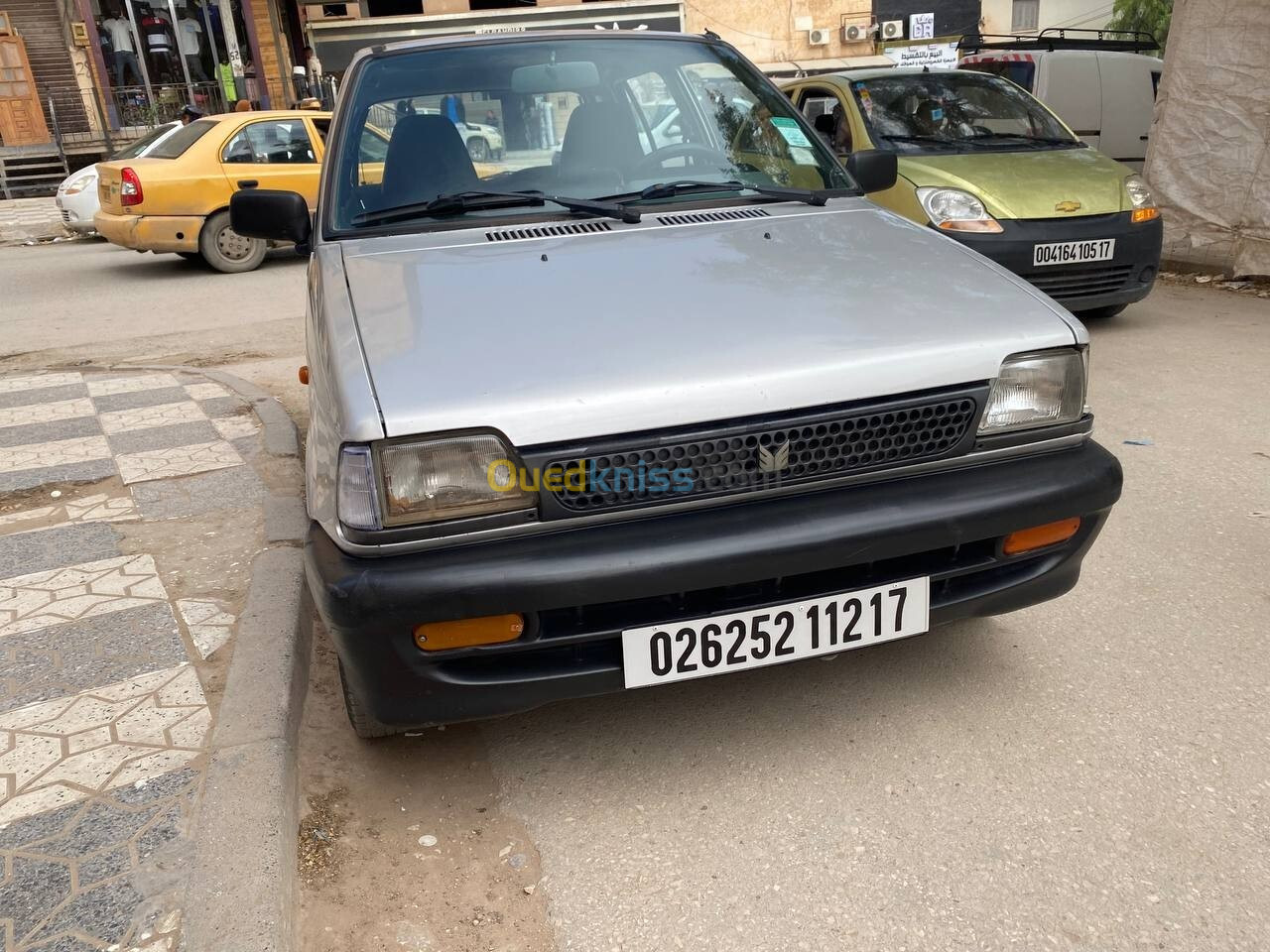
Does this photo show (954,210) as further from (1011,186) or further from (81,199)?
(81,199)

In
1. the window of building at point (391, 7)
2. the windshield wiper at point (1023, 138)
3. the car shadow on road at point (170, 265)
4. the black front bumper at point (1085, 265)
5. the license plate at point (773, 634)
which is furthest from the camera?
the window of building at point (391, 7)

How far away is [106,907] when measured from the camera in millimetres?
1974

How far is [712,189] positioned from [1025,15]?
38828 millimetres

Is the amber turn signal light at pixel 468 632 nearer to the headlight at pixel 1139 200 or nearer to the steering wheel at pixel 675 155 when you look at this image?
the steering wheel at pixel 675 155

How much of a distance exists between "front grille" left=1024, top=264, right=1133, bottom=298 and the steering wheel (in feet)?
11.1

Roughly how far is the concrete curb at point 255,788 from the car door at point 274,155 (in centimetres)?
856

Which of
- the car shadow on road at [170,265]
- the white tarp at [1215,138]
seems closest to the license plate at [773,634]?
the white tarp at [1215,138]

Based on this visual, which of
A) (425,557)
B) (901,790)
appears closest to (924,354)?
(901,790)

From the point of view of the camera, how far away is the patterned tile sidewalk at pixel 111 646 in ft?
6.72

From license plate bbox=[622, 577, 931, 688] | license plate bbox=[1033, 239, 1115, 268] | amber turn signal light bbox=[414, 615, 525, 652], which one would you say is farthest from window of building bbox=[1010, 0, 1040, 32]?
amber turn signal light bbox=[414, 615, 525, 652]

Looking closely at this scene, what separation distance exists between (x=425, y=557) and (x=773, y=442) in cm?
75

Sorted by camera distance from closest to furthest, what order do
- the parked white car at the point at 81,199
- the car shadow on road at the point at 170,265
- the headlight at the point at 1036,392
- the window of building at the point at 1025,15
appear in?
the headlight at the point at 1036,392 → the car shadow on road at the point at 170,265 → the parked white car at the point at 81,199 → the window of building at the point at 1025,15

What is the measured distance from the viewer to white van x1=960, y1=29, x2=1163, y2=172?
10.9 metres

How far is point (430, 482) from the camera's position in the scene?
2012 millimetres
